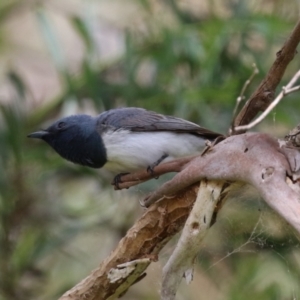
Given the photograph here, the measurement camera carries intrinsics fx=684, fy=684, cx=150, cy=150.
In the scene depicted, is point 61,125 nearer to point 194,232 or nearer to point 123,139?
point 123,139

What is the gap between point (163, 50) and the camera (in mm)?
2041

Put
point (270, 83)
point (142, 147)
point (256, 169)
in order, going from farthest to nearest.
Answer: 1. point (142, 147)
2. point (270, 83)
3. point (256, 169)

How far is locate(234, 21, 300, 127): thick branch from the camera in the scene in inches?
34.2

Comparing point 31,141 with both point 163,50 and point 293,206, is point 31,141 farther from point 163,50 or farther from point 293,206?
point 293,206

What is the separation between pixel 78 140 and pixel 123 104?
2.06ft

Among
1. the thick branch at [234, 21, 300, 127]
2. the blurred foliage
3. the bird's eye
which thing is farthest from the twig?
the blurred foliage

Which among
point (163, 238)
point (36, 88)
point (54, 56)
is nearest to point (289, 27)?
point (54, 56)

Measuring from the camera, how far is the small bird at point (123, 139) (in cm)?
141

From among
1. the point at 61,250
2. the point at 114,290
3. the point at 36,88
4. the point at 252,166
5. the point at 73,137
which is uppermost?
the point at 252,166

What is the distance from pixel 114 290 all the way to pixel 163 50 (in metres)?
1.20

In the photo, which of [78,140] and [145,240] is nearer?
[145,240]

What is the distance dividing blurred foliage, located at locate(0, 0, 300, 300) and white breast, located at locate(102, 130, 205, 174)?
0.30m

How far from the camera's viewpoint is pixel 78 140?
4.78ft

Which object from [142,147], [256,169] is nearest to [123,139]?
[142,147]
